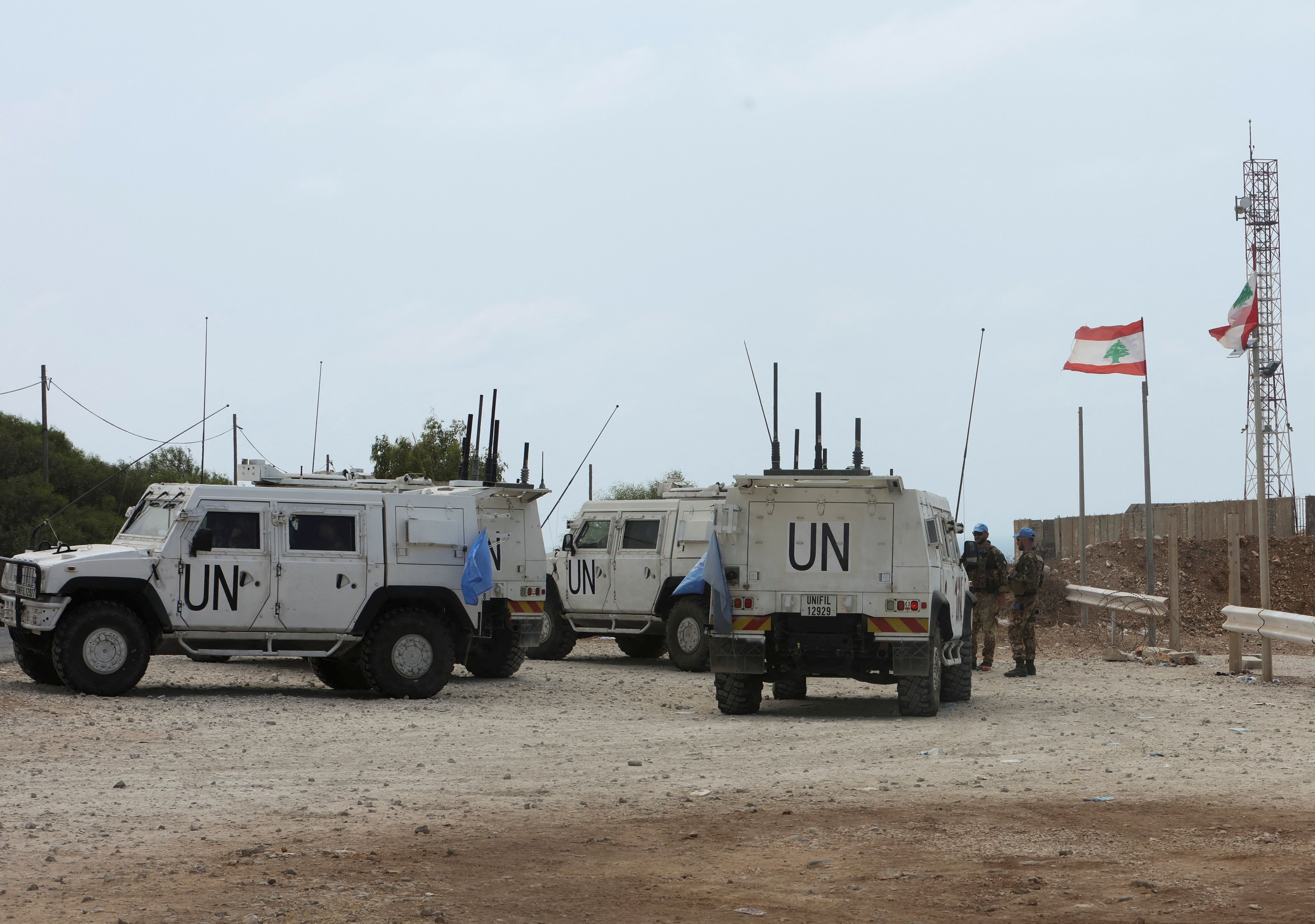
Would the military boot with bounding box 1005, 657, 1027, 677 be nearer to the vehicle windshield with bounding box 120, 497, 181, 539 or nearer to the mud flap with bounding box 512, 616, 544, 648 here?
the mud flap with bounding box 512, 616, 544, 648

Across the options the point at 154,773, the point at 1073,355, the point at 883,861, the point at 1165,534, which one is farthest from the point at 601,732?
the point at 1165,534

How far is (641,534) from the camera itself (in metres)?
20.7

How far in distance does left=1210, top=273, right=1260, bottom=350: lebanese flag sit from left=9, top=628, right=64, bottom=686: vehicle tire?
59.9 ft

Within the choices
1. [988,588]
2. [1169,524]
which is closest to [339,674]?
[988,588]

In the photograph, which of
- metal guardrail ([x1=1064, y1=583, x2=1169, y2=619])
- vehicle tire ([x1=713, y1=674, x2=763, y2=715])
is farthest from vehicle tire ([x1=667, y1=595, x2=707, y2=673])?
metal guardrail ([x1=1064, y1=583, x2=1169, y2=619])

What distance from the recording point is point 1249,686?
17.0 meters

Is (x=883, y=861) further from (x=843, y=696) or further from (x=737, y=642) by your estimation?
(x=843, y=696)

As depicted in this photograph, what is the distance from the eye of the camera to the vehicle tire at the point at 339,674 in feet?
54.8

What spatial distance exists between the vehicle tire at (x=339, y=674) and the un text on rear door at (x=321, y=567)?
1452mm

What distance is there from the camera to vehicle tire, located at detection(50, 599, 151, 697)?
14.3 m

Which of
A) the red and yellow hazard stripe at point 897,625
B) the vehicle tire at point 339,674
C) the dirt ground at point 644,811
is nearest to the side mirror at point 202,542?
the dirt ground at point 644,811

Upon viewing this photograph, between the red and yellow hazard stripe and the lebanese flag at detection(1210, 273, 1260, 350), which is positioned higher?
the lebanese flag at detection(1210, 273, 1260, 350)

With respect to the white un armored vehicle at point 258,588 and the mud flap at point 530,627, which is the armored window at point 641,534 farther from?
the white un armored vehicle at point 258,588

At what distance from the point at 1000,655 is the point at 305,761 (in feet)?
48.1
